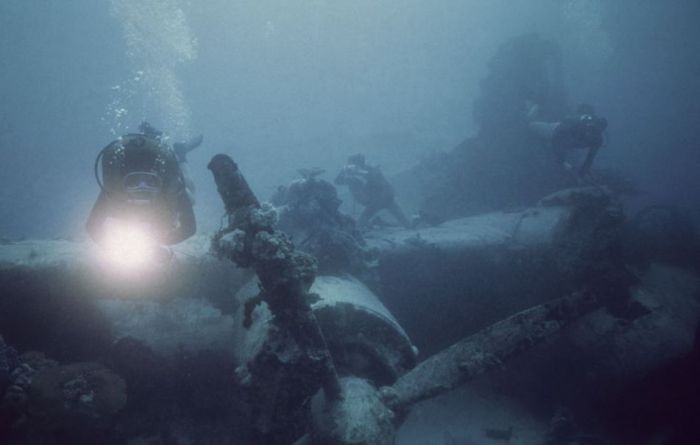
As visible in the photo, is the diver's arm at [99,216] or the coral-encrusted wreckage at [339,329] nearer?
the coral-encrusted wreckage at [339,329]

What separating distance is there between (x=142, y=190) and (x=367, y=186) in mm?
8011

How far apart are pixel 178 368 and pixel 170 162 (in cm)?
262

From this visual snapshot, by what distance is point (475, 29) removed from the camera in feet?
310

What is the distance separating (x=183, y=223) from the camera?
4.29 metres

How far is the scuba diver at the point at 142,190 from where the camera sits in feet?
12.5

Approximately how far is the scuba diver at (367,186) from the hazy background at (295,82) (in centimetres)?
831

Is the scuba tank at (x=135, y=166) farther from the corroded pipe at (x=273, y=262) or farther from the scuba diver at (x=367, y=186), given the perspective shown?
the scuba diver at (x=367, y=186)

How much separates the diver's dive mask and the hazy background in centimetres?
1335

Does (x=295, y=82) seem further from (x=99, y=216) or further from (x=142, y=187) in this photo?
(x=142, y=187)

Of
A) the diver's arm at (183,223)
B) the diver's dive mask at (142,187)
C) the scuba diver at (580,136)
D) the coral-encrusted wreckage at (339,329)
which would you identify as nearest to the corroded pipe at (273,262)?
the coral-encrusted wreckage at (339,329)

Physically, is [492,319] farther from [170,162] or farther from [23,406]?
[23,406]

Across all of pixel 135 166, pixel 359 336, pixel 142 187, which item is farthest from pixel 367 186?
pixel 142 187

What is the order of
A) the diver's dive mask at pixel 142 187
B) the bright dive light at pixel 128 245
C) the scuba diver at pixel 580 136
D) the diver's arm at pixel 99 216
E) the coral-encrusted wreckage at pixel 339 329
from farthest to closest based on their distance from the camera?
1. the scuba diver at pixel 580 136
2. the bright dive light at pixel 128 245
3. the diver's arm at pixel 99 216
4. the diver's dive mask at pixel 142 187
5. the coral-encrusted wreckage at pixel 339 329

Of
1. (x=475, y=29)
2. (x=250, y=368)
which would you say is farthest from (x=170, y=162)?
(x=475, y=29)
